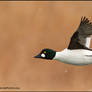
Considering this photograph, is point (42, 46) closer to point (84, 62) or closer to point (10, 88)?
point (10, 88)

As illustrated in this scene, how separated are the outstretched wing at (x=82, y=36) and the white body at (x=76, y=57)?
61 mm

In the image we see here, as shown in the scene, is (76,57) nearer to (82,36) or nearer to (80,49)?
(80,49)

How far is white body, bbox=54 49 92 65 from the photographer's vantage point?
16.2 ft

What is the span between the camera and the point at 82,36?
4.98 metres

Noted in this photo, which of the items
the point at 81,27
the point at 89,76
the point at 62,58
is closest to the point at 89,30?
the point at 81,27

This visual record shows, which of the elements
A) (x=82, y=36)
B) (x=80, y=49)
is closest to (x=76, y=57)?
(x=80, y=49)

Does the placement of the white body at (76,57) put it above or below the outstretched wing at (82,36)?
below

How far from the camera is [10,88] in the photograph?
6488 mm

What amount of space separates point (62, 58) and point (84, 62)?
26 cm

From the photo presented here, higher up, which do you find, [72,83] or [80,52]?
[80,52]

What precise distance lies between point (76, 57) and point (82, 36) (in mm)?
260

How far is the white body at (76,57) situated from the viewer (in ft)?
16.2

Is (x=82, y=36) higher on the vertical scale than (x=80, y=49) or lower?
higher

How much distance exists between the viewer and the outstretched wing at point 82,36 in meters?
4.90
